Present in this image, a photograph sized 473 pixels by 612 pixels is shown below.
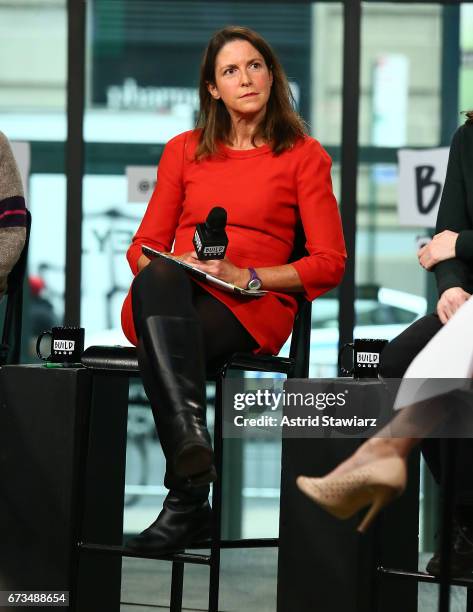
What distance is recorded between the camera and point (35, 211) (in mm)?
4473

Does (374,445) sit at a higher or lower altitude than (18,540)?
higher

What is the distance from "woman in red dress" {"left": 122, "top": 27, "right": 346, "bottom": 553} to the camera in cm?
256

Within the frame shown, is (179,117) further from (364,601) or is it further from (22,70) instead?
(364,601)

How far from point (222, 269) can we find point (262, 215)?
289mm


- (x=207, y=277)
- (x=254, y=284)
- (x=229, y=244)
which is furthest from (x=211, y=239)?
(x=229, y=244)

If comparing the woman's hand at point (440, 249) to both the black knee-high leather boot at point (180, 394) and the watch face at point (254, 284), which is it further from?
the black knee-high leather boot at point (180, 394)

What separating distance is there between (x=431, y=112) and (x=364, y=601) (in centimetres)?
235

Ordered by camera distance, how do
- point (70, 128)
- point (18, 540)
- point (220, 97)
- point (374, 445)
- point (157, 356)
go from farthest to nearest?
1. point (70, 128)
2. point (220, 97)
3. point (18, 540)
4. point (157, 356)
5. point (374, 445)

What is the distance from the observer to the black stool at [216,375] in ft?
8.70

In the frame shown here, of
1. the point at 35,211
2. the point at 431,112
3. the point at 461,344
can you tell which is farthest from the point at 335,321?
the point at 461,344

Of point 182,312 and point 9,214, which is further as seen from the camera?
point 9,214

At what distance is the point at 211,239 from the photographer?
8.69 feet

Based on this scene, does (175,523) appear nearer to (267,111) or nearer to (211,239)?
(211,239)

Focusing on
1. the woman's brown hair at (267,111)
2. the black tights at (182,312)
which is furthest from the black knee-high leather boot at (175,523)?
the woman's brown hair at (267,111)
